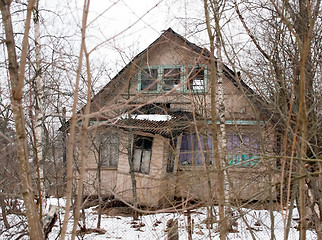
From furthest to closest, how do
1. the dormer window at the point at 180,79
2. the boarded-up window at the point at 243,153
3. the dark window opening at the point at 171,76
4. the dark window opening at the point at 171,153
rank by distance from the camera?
the dark window opening at the point at 171,153
the boarded-up window at the point at 243,153
the dark window opening at the point at 171,76
the dormer window at the point at 180,79

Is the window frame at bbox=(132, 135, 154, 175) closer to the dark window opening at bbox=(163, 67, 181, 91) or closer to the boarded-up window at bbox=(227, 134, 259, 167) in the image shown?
the dark window opening at bbox=(163, 67, 181, 91)

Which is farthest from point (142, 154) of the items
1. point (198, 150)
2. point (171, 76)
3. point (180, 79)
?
point (171, 76)

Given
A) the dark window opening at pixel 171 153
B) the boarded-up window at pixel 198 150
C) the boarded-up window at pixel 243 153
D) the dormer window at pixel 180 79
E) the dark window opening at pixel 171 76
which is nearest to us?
the dormer window at pixel 180 79

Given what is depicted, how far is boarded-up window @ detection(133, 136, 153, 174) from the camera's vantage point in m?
12.2

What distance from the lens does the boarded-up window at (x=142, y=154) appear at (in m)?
12.2

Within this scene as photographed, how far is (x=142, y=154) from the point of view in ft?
40.7

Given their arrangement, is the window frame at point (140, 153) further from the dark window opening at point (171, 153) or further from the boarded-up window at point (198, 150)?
the boarded-up window at point (198, 150)

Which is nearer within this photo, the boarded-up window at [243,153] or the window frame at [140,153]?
the boarded-up window at [243,153]

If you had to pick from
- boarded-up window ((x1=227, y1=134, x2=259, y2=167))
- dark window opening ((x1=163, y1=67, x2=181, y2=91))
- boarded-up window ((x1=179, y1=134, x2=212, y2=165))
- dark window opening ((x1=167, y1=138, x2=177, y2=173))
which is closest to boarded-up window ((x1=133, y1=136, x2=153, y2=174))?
dark window opening ((x1=167, y1=138, x2=177, y2=173))

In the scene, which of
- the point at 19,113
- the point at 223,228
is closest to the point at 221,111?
the point at 223,228

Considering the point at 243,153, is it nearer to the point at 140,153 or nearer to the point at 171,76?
the point at 171,76

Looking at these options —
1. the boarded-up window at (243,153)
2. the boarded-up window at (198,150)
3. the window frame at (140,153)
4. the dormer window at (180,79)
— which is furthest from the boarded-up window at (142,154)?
the boarded-up window at (243,153)

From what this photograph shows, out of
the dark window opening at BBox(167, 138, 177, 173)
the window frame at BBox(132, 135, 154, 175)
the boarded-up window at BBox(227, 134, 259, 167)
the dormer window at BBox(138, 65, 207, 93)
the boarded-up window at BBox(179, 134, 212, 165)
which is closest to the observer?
the dormer window at BBox(138, 65, 207, 93)

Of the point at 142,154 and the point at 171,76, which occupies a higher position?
the point at 171,76
